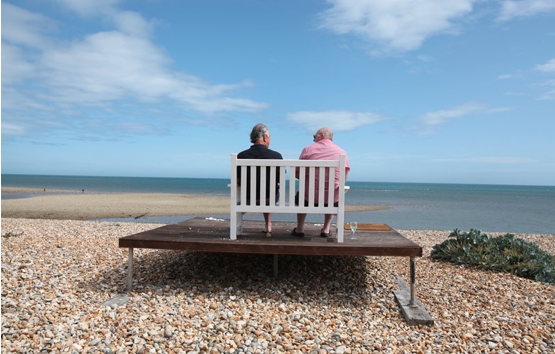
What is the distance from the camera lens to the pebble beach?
10.8 ft

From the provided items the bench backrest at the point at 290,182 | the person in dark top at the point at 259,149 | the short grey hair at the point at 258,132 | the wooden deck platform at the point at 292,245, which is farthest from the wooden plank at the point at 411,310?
the short grey hair at the point at 258,132

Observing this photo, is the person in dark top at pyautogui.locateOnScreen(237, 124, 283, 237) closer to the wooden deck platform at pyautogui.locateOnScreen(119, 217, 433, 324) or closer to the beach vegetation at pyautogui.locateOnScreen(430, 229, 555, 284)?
the wooden deck platform at pyautogui.locateOnScreen(119, 217, 433, 324)

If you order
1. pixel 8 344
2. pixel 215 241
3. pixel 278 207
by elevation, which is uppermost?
pixel 278 207

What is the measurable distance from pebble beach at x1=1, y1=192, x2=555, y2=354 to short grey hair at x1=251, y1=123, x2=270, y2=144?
1.74 meters

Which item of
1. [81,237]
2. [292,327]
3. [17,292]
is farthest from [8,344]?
[81,237]

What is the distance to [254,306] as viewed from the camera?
3.95 metres

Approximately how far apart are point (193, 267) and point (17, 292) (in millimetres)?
2000

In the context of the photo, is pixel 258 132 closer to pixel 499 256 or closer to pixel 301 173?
pixel 301 173

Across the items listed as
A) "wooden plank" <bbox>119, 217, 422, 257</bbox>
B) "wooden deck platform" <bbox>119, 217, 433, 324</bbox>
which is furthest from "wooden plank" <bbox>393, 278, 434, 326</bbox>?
"wooden plank" <bbox>119, 217, 422, 257</bbox>

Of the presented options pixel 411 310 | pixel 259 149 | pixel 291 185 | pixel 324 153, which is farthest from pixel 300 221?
pixel 411 310

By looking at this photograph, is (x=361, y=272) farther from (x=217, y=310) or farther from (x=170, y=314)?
(x=170, y=314)

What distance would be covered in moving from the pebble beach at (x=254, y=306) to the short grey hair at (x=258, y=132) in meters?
1.74

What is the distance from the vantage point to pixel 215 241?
4.41 meters

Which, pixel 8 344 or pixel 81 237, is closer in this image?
pixel 8 344
